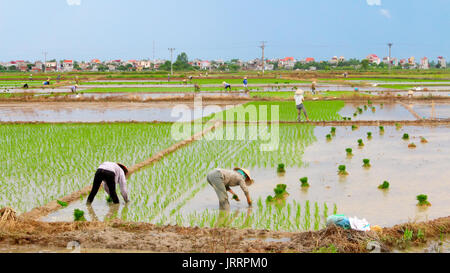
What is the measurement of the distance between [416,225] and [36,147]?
30.1ft

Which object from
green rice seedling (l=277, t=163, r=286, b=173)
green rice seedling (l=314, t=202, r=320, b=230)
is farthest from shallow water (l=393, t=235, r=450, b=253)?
green rice seedling (l=277, t=163, r=286, b=173)

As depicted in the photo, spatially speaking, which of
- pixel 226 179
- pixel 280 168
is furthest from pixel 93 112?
pixel 226 179

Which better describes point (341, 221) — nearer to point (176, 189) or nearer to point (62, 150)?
point (176, 189)

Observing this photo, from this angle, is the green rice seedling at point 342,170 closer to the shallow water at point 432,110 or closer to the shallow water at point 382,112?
the shallow water at point 382,112

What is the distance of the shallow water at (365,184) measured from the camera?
22.7 ft

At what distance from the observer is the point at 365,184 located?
8438 mm

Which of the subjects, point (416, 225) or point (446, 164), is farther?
point (446, 164)

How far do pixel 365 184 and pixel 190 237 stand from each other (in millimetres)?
3943

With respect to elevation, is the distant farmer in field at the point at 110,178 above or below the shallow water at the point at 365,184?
above

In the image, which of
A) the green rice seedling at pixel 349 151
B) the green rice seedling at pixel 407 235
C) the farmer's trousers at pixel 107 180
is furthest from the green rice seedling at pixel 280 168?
the green rice seedling at pixel 407 235

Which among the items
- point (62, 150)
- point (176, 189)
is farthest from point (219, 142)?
point (176, 189)

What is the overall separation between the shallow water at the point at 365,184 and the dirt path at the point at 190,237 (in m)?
0.66

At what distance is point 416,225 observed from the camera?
18.8 ft

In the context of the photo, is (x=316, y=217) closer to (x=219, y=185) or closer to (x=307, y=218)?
(x=307, y=218)
